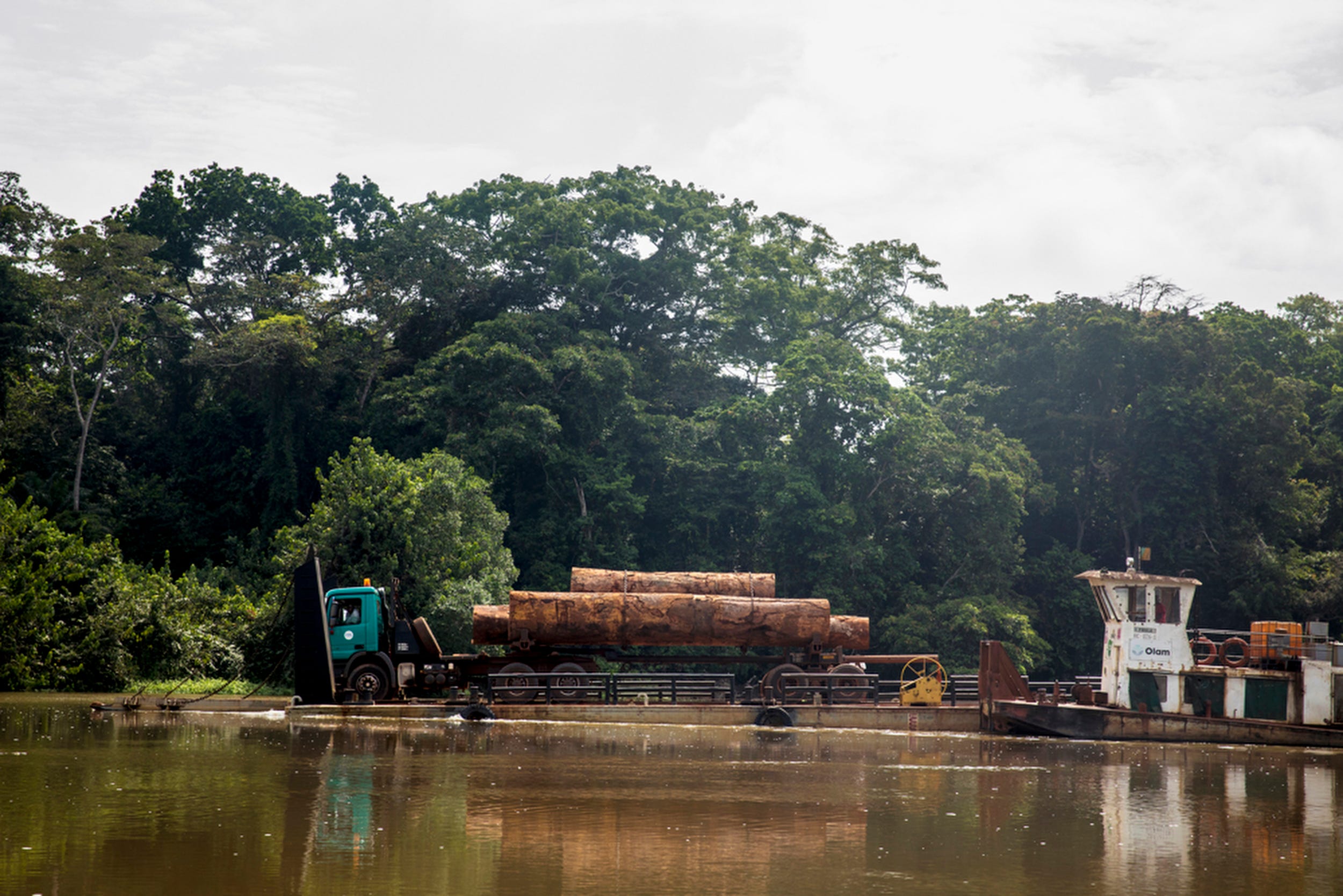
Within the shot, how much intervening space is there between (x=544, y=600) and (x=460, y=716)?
10.1ft

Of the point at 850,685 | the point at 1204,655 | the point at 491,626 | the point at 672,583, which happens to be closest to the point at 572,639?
the point at 491,626

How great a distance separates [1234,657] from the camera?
85.6 feet

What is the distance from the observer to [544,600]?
26.7 meters

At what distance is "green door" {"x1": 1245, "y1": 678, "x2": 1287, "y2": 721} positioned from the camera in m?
24.4

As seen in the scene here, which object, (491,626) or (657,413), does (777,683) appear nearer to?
(491,626)

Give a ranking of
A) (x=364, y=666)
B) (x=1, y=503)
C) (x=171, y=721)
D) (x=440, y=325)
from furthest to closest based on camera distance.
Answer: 1. (x=440, y=325)
2. (x=1, y=503)
3. (x=364, y=666)
4. (x=171, y=721)

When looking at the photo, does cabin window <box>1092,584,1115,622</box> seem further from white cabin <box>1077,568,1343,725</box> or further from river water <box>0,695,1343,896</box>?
river water <box>0,695,1343,896</box>

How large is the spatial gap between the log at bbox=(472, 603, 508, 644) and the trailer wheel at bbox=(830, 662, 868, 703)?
23.3ft

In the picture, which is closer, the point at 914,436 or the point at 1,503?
the point at 1,503

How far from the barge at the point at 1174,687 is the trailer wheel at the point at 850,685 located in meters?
2.44

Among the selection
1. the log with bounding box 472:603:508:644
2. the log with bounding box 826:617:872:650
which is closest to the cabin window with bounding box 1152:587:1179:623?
the log with bounding box 826:617:872:650

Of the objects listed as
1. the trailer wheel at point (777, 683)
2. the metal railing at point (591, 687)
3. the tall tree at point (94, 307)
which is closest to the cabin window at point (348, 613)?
the metal railing at point (591, 687)

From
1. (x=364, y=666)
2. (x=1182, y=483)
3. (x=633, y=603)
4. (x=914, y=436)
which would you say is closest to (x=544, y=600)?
(x=633, y=603)

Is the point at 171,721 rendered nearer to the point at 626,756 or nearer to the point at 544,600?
the point at 544,600
